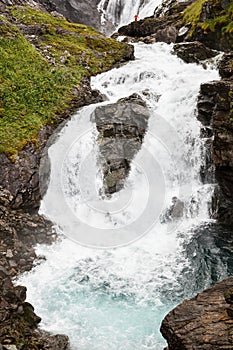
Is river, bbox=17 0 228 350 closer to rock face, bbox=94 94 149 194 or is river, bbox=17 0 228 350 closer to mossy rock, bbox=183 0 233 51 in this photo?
rock face, bbox=94 94 149 194

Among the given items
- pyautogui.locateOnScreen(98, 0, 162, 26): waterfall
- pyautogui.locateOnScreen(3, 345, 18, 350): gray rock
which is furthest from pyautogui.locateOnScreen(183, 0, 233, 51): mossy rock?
pyautogui.locateOnScreen(3, 345, 18, 350): gray rock

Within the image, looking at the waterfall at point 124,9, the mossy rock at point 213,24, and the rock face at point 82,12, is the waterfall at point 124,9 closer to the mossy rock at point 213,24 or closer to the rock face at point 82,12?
the rock face at point 82,12

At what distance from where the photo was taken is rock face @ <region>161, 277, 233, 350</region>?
22.4 ft

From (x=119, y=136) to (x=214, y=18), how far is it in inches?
501

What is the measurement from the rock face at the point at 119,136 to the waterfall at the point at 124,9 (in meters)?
22.5

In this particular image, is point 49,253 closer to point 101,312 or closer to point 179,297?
point 101,312

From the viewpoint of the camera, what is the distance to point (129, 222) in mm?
15734

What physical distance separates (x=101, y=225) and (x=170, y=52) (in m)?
14.7

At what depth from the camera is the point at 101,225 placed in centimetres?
1553

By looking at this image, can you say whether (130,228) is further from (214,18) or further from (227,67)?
(214,18)

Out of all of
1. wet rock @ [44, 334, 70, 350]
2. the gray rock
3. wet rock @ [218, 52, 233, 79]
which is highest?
wet rock @ [218, 52, 233, 79]

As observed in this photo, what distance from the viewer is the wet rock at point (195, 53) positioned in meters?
22.9

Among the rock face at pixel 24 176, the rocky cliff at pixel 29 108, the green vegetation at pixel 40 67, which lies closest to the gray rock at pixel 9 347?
the rocky cliff at pixel 29 108

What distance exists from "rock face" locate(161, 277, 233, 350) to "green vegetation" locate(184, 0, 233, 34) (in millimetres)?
19325
